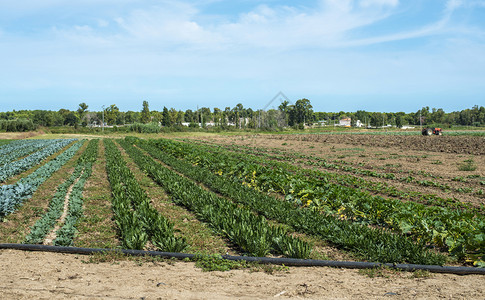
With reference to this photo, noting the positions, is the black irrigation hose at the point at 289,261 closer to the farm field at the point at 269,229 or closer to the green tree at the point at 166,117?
the farm field at the point at 269,229

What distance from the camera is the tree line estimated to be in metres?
90.3

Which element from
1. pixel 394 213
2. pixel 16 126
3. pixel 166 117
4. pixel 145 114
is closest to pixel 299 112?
pixel 166 117

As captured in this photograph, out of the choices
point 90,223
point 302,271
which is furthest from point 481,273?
point 90,223

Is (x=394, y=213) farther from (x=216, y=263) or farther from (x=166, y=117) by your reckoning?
(x=166, y=117)

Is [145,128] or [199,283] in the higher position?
[145,128]

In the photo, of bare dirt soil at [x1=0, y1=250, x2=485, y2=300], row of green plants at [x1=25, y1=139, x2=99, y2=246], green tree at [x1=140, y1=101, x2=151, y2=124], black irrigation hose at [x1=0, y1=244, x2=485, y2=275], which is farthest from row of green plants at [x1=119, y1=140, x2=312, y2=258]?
green tree at [x1=140, y1=101, x2=151, y2=124]

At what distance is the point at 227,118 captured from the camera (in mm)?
136125

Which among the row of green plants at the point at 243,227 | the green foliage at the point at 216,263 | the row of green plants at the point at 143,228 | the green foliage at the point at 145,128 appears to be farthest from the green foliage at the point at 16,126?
the green foliage at the point at 216,263

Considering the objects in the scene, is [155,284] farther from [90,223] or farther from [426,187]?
[426,187]

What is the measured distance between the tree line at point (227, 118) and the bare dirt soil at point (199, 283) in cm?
6747

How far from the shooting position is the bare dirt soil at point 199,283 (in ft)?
15.8

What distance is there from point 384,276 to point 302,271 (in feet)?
4.01

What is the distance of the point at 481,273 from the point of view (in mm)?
5699

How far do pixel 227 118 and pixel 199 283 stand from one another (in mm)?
131671
